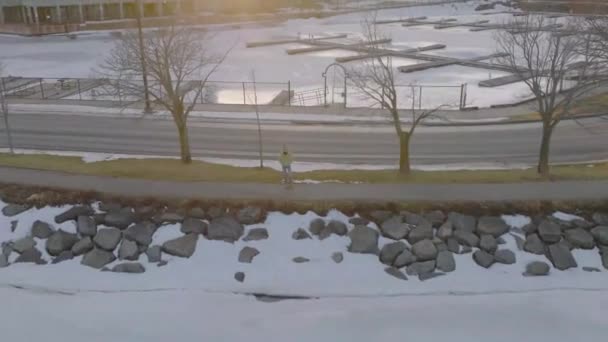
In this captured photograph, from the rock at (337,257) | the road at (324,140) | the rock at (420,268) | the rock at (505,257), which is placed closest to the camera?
the rock at (420,268)

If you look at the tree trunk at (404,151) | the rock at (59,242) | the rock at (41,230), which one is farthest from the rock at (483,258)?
the rock at (41,230)

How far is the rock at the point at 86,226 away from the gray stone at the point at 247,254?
177 inches

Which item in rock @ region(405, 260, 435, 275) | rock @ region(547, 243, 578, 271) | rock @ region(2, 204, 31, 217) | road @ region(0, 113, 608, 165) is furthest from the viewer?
road @ region(0, 113, 608, 165)

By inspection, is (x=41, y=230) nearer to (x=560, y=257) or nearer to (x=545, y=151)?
(x=560, y=257)

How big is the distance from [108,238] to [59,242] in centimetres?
144

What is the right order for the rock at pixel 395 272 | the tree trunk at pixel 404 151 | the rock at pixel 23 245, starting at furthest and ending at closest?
the tree trunk at pixel 404 151, the rock at pixel 23 245, the rock at pixel 395 272

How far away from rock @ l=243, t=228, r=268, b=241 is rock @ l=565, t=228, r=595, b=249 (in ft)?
27.9

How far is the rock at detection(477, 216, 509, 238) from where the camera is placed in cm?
1641

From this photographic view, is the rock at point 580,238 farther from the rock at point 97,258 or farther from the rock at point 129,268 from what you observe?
the rock at point 97,258

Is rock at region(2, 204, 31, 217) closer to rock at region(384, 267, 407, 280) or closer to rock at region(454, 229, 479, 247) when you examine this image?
rock at region(384, 267, 407, 280)

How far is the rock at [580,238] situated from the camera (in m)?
16.2

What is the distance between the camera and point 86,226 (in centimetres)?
1723

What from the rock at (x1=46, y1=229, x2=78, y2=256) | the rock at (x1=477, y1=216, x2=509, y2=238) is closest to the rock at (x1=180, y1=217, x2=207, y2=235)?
the rock at (x1=46, y1=229, x2=78, y2=256)

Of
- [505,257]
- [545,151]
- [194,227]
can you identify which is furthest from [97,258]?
[545,151]
